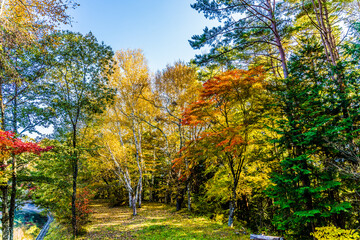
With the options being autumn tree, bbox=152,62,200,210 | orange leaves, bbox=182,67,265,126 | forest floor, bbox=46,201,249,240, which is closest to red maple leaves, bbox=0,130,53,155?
forest floor, bbox=46,201,249,240

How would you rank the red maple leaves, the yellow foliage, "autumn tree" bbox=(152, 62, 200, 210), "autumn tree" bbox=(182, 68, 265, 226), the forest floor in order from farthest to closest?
"autumn tree" bbox=(152, 62, 200, 210) < the forest floor < "autumn tree" bbox=(182, 68, 265, 226) < the red maple leaves < the yellow foliage

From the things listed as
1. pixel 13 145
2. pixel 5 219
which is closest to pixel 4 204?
pixel 5 219

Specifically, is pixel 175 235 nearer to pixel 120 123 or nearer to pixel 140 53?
pixel 120 123

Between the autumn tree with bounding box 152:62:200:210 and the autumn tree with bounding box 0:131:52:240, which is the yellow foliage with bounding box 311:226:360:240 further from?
the autumn tree with bounding box 0:131:52:240

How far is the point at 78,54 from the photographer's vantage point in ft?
25.0

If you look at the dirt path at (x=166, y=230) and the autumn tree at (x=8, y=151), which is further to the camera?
the dirt path at (x=166, y=230)

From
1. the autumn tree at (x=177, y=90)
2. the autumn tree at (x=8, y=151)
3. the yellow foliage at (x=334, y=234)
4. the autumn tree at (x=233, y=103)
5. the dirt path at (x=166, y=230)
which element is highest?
the autumn tree at (x=177, y=90)

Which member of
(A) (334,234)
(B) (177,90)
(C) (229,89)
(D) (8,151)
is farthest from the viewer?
(B) (177,90)

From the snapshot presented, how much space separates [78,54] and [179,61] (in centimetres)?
576

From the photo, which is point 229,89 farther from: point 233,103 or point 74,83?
point 74,83

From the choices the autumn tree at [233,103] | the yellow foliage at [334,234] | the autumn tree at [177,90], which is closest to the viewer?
the yellow foliage at [334,234]

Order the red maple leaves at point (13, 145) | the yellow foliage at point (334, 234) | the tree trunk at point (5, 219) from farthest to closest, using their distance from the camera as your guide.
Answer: the tree trunk at point (5, 219) < the red maple leaves at point (13, 145) < the yellow foliage at point (334, 234)

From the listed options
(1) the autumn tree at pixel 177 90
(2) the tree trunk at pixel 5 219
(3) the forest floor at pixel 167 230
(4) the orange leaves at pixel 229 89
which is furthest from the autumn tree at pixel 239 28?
(2) the tree trunk at pixel 5 219

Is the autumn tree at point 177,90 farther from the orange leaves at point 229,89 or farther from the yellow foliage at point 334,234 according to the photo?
the yellow foliage at point 334,234
